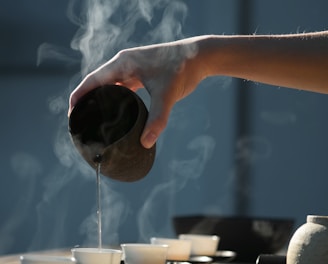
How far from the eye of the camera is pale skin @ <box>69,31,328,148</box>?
164 cm

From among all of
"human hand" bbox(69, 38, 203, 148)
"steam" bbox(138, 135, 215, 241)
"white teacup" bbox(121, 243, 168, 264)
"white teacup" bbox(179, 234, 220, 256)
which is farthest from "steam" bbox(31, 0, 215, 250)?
"human hand" bbox(69, 38, 203, 148)

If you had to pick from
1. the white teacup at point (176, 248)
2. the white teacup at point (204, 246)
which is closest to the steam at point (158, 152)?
the white teacup at point (204, 246)

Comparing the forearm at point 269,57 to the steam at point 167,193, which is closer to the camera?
the forearm at point 269,57

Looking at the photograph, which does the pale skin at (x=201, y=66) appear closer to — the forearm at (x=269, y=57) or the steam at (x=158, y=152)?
the forearm at (x=269, y=57)

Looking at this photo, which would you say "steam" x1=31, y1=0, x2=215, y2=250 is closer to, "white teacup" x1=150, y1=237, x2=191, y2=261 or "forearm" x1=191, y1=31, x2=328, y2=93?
"white teacup" x1=150, y1=237, x2=191, y2=261

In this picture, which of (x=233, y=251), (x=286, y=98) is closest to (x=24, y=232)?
(x=286, y=98)

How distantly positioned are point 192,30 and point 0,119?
1.26 meters

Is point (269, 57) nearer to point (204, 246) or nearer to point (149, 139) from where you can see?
point (149, 139)

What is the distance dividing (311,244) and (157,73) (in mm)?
451

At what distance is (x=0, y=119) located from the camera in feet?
16.8

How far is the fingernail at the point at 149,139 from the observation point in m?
1.59

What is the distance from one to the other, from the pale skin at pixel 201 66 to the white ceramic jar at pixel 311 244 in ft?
1.07

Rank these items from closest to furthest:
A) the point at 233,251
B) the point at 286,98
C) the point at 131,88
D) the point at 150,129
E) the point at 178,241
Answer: the point at 150,129 < the point at 131,88 < the point at 178,241 < the point at 233,251 < the point at 286,98

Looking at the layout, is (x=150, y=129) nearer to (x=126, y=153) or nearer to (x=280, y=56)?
(x=126, y=153)
